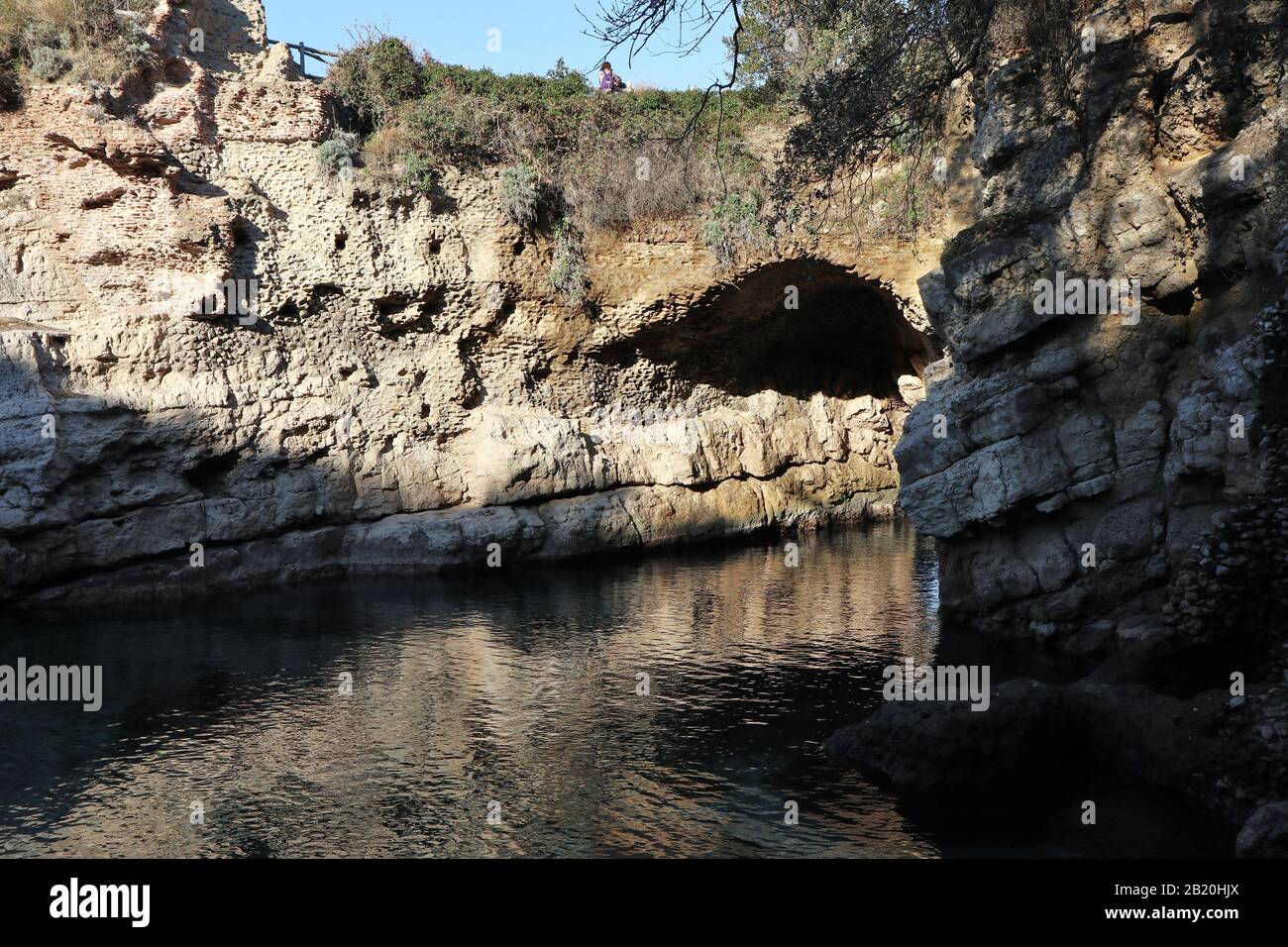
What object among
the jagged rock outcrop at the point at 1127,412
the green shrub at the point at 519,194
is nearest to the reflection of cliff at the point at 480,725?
the jagged rock outcrop at the point at 1127,412

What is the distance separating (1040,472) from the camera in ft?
51.9

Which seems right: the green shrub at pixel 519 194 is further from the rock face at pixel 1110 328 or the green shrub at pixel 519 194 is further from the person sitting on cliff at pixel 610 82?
the rock face at pixel 1110 328

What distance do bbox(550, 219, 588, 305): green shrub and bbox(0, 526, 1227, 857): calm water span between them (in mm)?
9704

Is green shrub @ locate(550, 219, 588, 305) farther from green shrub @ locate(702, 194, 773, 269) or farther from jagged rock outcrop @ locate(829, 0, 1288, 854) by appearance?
jagged rock outcrop @ locate(829, 0, 1288, 854)

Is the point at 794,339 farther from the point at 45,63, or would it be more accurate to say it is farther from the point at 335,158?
the point at 45,63

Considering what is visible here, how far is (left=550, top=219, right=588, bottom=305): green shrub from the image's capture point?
91.8ft

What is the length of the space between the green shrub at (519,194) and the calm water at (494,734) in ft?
36.6

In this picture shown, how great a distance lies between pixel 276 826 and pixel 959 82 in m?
17.3

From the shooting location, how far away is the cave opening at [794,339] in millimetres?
28906

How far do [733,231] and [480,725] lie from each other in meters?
18.2

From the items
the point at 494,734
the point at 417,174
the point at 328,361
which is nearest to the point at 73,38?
the point at 417,174

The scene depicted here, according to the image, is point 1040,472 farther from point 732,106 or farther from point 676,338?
point 732,106

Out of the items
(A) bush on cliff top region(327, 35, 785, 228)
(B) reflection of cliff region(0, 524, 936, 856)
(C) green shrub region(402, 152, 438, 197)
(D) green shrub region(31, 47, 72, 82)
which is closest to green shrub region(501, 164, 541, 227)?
(A) bush on cliff top region(327, 35, 785, 228)
